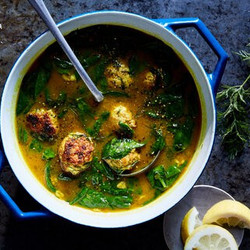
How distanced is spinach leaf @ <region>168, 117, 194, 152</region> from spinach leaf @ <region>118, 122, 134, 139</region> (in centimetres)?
24

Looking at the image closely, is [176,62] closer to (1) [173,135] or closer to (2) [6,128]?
(1) [173,135]

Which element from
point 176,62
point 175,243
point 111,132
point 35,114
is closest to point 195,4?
point 176,62

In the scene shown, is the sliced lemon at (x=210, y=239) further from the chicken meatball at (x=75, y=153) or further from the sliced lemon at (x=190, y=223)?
the chicken meatball at (x=75, y=153)

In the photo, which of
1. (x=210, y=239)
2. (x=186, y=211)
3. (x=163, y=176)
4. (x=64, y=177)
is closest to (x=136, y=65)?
(x=163, y=176)

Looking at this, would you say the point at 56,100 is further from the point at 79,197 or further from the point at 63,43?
the point at 79,197

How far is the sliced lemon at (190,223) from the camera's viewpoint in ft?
10.6

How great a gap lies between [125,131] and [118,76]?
1.06ft

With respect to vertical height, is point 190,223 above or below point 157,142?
below

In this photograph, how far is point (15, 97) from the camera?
305cm

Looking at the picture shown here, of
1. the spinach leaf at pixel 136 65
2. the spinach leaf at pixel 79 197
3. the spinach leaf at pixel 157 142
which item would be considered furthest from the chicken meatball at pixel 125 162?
the spinach leaf at pixel 136 65

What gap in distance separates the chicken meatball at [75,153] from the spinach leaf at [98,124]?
0.05m

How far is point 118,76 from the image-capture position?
305 cm

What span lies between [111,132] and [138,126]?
0.16 metres

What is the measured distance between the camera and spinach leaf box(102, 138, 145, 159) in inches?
119
